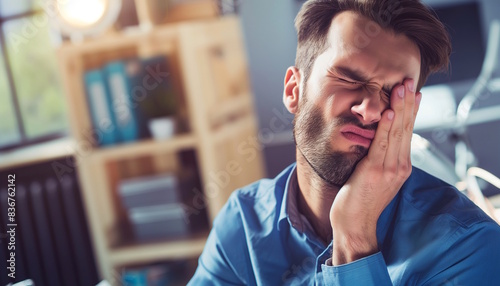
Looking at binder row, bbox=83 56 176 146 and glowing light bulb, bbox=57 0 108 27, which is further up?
glowing light bulb, bbox=57 0 108 27

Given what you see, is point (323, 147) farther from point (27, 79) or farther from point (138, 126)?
point (27, 79)

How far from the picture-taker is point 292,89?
1163 millimetres

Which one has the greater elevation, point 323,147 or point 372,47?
point 372,47

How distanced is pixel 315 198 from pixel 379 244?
0.62ft

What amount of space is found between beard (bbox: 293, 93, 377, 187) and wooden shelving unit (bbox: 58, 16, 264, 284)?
1145mm

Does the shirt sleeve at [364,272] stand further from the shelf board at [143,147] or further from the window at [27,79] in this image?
the window at [27,79]

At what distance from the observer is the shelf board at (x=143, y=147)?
7.30 ft

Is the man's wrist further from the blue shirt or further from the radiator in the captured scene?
the radiator

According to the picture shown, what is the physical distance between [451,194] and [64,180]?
2.06 meters

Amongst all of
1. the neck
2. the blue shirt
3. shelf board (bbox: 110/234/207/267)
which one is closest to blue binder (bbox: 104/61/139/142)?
shelf board (bbox: 110/234/207/267)

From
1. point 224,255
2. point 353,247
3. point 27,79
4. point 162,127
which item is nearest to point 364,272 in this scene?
point 353,247

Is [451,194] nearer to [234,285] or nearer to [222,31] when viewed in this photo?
[234,285]

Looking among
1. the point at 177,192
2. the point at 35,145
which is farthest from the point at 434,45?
the point at 35,145

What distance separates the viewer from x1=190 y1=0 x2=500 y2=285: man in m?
0.90
